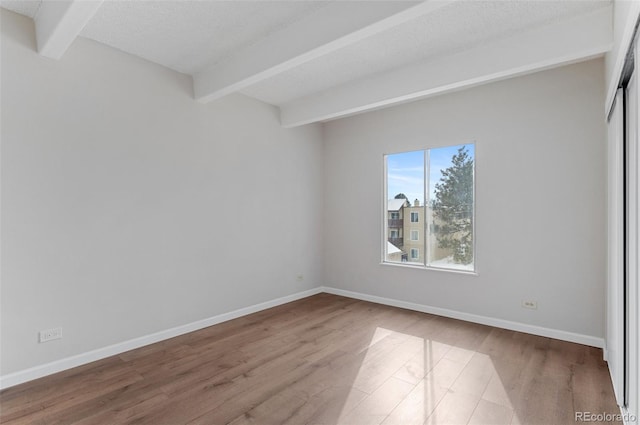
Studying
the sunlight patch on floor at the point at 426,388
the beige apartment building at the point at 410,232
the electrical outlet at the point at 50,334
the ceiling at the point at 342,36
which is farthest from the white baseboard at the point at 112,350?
the ceiling at the point at 342,36

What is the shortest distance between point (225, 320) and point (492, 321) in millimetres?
3278

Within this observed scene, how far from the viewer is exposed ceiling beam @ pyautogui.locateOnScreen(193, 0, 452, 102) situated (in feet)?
7.55

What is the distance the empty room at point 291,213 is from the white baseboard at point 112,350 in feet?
0.06

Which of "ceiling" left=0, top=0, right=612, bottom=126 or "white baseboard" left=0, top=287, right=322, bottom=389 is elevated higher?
"ceiling" left=0, top=0, right=612, bottom=126

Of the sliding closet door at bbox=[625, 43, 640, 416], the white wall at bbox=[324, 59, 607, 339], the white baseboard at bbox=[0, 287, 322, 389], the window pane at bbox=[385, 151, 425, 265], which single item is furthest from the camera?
the window pane at bbox=[385, 151, 425, 265]

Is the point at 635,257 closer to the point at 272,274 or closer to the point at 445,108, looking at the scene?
the point at 445,108

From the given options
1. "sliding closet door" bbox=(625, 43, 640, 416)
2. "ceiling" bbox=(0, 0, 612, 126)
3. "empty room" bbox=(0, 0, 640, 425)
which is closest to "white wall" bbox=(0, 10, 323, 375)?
"empty room" bbox=(0, 0, 640, 425)

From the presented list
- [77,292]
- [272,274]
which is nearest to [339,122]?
[272,274]

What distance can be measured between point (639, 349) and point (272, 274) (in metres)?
3.98

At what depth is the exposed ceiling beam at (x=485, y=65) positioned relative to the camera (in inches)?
106

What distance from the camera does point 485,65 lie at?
315 cm

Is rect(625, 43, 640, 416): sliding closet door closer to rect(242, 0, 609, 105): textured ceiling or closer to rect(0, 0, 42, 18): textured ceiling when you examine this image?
rect(242, 0, 609, 105): textured ceiling

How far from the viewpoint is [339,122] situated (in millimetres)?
5574

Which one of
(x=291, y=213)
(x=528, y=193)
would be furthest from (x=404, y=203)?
(x=291, y=213)
